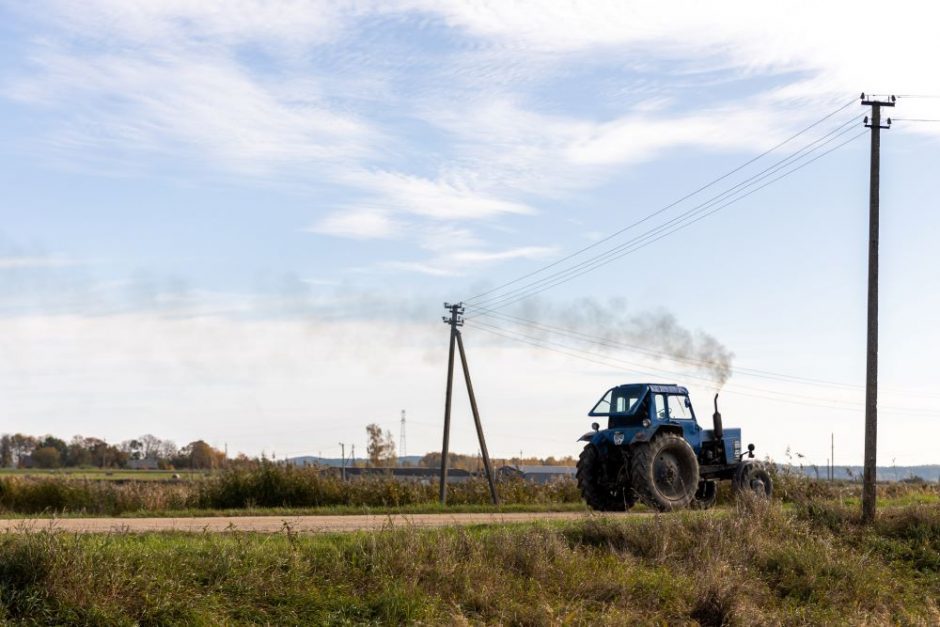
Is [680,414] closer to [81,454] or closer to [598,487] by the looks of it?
[598,487]

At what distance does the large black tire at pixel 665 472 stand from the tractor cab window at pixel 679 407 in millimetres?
675

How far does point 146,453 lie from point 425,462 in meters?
46.0

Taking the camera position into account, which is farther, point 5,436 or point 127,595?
point 5,436

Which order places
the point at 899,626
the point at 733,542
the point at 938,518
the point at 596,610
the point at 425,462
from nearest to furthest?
the point at 596,610
the point at 899,626
the point at 733,542
the point at 938,518
the point at 425,462

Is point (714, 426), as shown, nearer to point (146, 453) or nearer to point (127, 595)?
point (127, 595)

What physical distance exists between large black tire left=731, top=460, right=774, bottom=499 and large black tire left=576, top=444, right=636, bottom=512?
9.69 ft

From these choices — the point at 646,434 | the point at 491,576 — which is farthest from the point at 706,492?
the point at 491,576

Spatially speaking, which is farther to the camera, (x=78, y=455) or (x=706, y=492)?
(x=78, y=455)

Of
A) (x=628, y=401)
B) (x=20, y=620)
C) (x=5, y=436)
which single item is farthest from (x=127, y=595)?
(x=5, y=436)

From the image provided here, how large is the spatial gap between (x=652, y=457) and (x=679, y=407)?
246 centimetres

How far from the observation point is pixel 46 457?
4914 inches

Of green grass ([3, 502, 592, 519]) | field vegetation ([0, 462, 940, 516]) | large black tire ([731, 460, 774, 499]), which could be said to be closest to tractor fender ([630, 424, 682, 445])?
green grass ([3, 502, 592, 519])

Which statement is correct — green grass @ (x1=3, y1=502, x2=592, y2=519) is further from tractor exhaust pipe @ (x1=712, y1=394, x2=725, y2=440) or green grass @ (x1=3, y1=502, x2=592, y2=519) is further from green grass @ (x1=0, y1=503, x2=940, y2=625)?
green grass @ (x1=0, y1=503, x2=940, y2=625)

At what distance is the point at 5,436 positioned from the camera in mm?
138375
